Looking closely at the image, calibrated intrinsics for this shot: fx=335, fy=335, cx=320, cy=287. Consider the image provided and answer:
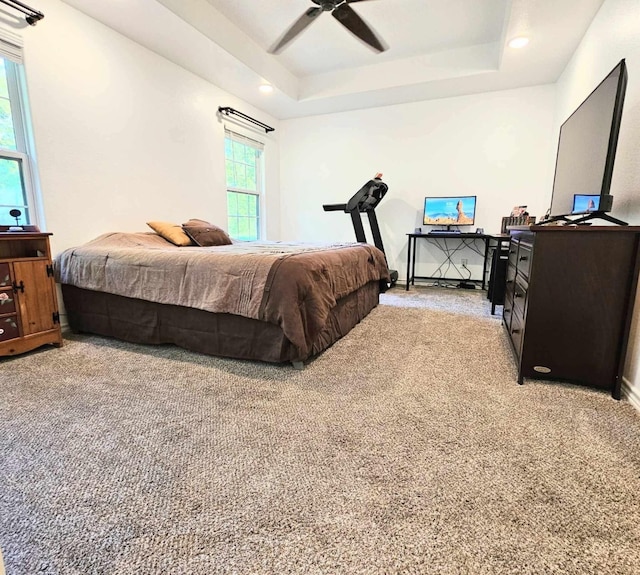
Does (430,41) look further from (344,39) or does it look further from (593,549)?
(593,549)

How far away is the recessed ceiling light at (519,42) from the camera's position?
3.05 metres

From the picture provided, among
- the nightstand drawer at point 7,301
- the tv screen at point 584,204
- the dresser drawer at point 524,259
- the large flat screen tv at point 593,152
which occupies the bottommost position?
the nightstand drawer at point 7,301

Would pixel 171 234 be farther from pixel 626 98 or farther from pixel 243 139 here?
pixel 626 98

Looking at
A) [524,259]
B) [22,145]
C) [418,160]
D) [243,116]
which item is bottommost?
[524,259]

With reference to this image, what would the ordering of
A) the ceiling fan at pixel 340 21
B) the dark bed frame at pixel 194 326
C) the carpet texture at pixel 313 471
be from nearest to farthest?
1. the carpet texture at pixel 313 471
2. the dark bed frame at pixel 194 326
3. the ceiling fan at pixel 340 21

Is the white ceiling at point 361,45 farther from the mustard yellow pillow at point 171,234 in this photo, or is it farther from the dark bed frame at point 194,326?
the dark bed frame at point 194,326

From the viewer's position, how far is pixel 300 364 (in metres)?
2.02

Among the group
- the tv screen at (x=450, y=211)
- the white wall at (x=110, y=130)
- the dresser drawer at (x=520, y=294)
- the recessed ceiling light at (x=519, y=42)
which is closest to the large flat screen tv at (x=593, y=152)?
the dresser drawer at (x=520, y=294)

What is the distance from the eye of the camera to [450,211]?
460cm

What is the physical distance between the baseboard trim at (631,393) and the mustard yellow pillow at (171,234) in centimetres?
335

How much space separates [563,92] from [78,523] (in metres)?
5.12

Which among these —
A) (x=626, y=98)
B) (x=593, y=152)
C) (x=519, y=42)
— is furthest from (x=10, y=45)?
(x=519, y=42)

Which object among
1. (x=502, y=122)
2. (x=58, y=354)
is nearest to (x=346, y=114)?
(x=502, y=122)

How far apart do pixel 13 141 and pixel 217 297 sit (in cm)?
204
